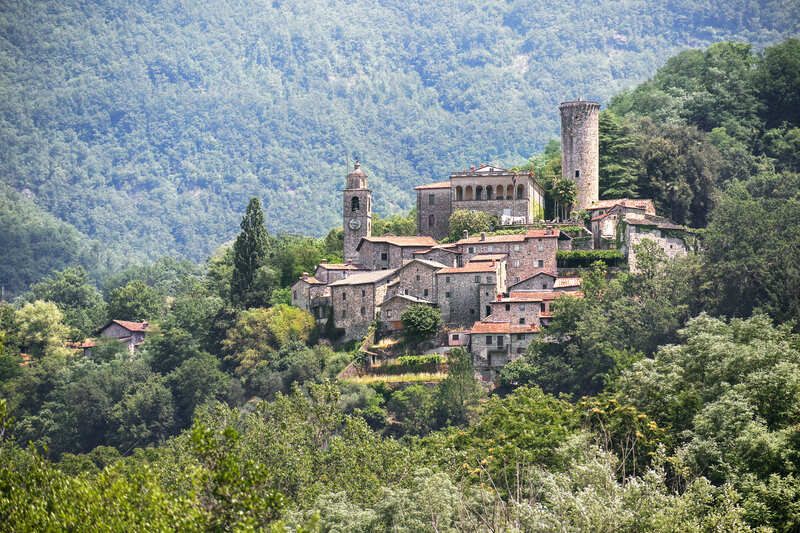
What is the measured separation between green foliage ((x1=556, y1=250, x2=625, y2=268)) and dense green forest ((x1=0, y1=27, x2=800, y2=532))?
184 cm

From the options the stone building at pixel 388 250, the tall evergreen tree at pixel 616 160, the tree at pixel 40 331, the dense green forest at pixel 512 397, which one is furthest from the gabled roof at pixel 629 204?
the tree at pixel 40 331

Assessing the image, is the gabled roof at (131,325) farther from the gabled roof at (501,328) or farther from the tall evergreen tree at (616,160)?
the tall evergreen tree at (616,160)

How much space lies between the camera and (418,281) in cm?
7900

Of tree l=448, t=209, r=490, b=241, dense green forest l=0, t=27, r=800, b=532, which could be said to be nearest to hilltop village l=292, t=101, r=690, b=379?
tree l=448, t=209, r=490, b=241

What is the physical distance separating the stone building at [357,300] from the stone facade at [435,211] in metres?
9.10

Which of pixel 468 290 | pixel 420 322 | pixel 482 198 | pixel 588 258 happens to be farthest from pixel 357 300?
pixel 588 258

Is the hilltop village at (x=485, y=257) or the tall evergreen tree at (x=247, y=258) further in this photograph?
the tall evergreen tree at (x=247, y=258)

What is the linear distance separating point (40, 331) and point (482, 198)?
139 feet

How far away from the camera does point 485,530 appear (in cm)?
Answer: 3906

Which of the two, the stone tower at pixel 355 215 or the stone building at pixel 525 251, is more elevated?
the stone tower at pixel 355 215

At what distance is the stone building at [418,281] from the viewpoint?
7856 cm

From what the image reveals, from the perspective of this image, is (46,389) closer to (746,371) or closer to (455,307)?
(455,307)

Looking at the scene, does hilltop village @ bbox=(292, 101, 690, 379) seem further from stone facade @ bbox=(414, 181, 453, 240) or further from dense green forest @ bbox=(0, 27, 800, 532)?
dense green forest @ bbox=(0, 27, 800, 532)

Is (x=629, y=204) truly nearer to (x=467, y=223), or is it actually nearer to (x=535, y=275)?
(x=535, y=275)
